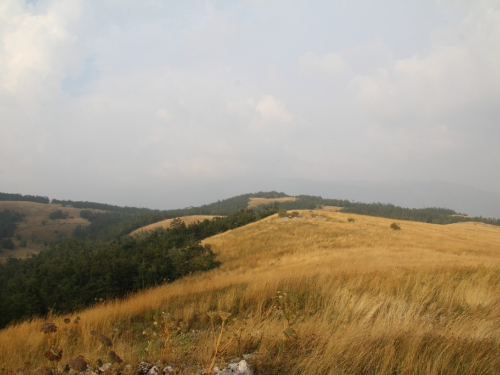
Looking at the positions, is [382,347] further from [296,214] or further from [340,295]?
[296,214]

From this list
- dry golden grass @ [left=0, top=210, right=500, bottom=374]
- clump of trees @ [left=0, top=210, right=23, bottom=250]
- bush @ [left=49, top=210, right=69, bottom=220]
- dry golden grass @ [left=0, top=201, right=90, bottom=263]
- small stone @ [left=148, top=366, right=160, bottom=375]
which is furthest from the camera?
bush @ [left=49, top=210, right=69, bottom=220]

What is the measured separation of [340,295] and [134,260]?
12395mm

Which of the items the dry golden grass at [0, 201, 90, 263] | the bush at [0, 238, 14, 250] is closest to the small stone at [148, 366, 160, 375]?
the dry golden grass at [0, 201, 90, 263]

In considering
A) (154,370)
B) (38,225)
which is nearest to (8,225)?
(38,225)

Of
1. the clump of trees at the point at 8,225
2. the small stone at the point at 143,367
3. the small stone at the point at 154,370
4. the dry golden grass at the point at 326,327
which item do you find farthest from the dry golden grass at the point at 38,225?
the small stone at the point at 154,370

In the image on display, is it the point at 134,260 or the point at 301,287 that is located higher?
the point at 301,287

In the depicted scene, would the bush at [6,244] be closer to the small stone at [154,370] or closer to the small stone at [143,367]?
the small stone at [143,367]

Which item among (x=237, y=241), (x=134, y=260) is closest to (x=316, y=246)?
(x=237, y=241)

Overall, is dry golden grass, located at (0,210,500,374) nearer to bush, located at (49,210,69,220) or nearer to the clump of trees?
the clump of trees

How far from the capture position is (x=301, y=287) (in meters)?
5.72

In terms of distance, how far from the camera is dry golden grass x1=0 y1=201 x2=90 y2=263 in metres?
117

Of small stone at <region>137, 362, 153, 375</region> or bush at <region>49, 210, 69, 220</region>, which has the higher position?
small stone at <region>137, 362, 153, 375</region>

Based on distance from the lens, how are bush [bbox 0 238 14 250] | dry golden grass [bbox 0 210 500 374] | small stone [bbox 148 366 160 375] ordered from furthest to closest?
bush [bbox 0 238 14 250] → dry golden grass [bbox 0 210 500 374] → small stone [bbox 148 366 160 375]

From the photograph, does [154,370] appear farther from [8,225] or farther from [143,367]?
[8,225]
